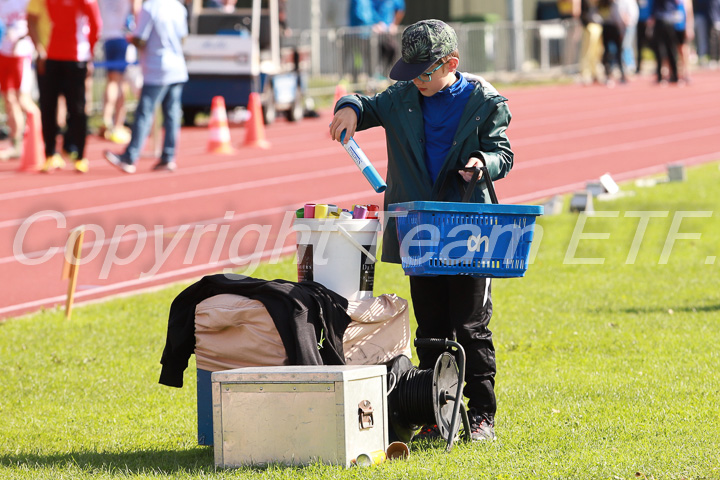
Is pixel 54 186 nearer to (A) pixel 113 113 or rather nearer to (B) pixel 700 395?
(A) pixel 113 113

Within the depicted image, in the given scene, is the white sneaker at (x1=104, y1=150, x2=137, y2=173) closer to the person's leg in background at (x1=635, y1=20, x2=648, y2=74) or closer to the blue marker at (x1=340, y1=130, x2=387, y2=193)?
the blue marker at (x1=340, y1=130, x2=387, y2=193)

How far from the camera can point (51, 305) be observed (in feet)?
31.5

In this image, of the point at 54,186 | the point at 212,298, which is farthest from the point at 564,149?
the point at 212,298

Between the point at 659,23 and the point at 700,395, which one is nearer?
the point at 700,395

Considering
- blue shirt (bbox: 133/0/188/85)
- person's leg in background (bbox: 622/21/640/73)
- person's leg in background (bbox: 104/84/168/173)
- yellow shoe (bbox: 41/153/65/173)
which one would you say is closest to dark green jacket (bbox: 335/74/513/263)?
person's leg in background (bbox: 104/84/168/173)

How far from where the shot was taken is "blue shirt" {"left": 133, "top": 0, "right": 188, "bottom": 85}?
49.6ft

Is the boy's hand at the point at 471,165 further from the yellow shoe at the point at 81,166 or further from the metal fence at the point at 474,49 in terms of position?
the metal fence at the point at 474,49

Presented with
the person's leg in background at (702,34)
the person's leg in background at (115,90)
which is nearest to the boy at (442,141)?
the person's leg in background at (115,90)

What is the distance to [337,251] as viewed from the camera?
5.70m

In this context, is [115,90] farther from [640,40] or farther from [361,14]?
[640,40]

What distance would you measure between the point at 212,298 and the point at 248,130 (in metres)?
13.2

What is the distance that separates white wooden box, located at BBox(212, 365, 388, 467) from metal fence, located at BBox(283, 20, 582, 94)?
1776 cm

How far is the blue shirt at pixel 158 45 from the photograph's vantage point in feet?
49.6

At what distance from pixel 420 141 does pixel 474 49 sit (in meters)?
24.7
